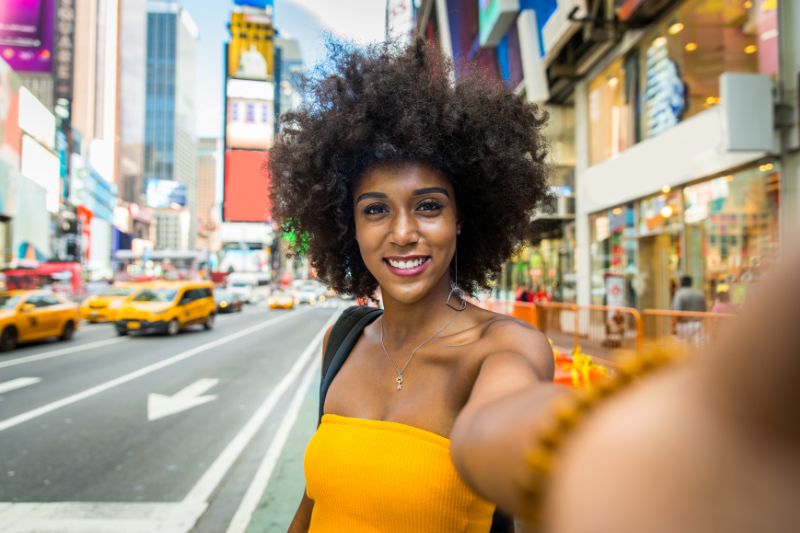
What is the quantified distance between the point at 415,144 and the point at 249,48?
63.3 m

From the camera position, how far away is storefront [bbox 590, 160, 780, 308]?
8.40 m

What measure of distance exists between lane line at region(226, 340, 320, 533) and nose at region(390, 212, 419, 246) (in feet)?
10.1

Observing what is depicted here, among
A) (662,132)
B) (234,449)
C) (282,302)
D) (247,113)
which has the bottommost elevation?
(282,302)

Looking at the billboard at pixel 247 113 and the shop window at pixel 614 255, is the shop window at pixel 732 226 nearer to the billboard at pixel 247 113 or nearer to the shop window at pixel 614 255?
the shop window at pixel 614 255

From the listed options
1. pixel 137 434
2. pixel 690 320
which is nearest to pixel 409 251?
pixel 690 320

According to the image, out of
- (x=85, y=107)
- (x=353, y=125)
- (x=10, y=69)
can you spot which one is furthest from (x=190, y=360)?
(x=85, y=107)

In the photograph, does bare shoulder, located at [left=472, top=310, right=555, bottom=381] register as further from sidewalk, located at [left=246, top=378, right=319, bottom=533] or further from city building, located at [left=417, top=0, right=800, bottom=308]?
sidewalk, located at [left=246, top=378, right=319, bottom=533]

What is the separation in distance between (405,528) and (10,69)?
47.8 metres

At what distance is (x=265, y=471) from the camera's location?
Result: 5039 millimetres

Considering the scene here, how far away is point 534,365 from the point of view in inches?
50.9

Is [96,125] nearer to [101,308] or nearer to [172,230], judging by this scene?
[172,230]

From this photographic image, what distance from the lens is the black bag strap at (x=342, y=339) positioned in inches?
74.2

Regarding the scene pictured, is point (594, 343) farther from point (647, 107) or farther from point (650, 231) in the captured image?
point (647, 107)

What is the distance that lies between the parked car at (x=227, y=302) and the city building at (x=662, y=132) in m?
21.9
